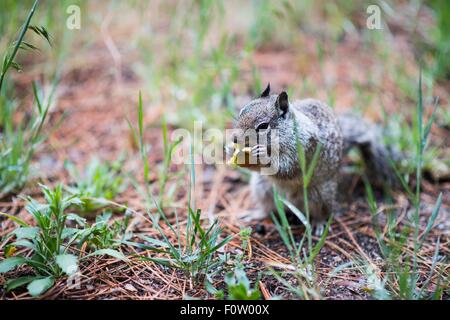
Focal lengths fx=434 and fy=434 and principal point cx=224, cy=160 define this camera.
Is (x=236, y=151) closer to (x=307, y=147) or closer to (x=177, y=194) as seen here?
(x=307, y=147)

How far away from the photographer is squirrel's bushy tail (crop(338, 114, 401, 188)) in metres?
3.04

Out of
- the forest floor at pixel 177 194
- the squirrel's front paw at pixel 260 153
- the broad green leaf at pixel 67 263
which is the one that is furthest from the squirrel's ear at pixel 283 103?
the broad green leaf at pixel 67 263

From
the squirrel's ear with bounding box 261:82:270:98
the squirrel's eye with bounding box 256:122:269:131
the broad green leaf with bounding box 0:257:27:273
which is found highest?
the squirrel's ear with bounding box 261:82:270:98

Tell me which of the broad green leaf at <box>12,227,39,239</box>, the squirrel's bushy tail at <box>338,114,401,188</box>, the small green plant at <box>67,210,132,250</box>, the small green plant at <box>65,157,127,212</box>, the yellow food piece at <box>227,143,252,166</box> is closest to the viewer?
the broad green leaf at <box>12,227,39,239</box>

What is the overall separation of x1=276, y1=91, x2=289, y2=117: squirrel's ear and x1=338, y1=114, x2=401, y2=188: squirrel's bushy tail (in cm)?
77

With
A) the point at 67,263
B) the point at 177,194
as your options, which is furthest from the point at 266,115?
the point at 67,263

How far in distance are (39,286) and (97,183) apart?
0.97 m

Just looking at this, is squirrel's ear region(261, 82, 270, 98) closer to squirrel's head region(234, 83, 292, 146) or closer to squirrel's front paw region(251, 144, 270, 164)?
squirrel's head region(234, 83, 292, 146)

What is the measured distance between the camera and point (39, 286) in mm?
1795

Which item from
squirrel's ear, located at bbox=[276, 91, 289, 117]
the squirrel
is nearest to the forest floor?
the squirrel

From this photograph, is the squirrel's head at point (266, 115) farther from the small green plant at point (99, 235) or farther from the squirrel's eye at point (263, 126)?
the small green plant at point (99, 235)

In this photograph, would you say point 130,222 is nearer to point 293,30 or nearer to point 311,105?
point 311,105

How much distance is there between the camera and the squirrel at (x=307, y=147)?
2363 millimetres

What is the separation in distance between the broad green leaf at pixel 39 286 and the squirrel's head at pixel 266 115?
1.19 meters
